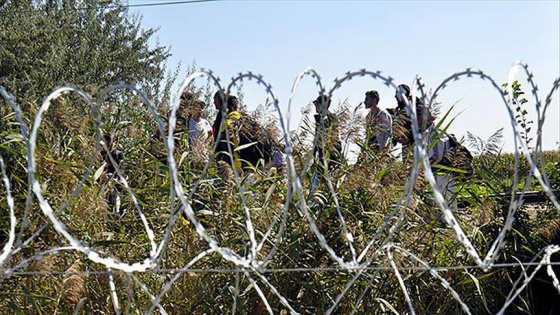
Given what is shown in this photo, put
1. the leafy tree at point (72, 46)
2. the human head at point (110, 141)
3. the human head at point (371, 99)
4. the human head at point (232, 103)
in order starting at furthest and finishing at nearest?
1. the leafy tree at point (72, 46)
2. the human head at point (232, 103)
3. the human head at point (371, 99)
4. the human head at point (110, 141)

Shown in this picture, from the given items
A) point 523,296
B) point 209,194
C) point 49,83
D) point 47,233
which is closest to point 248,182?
point 209,194

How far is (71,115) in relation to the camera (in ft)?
13.6

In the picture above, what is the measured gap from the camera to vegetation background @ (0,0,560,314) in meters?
3.76

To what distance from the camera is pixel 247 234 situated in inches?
151

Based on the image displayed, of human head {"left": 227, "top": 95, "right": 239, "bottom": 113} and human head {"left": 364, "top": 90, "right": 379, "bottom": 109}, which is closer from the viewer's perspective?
human head {"left": 364, "top": 90, "right": 379, "bottom": 109}

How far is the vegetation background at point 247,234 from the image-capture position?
3762mm

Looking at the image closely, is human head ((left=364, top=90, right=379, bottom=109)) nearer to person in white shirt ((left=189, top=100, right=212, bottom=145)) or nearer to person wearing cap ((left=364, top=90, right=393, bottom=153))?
person wearing cap ((left=364, top=90, right=393, bottom=153))

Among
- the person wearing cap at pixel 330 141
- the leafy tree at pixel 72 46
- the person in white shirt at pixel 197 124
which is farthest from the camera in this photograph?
the leafy tree at pixel 72 46

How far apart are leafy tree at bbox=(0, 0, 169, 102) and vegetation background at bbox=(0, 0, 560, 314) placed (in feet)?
49.8

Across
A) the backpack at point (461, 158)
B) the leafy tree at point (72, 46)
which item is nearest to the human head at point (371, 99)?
the backpack at point (461, 158)

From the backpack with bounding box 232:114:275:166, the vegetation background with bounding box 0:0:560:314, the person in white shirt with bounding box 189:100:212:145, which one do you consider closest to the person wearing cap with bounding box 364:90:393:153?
the vegetation background with bounding box 0:0:560:314

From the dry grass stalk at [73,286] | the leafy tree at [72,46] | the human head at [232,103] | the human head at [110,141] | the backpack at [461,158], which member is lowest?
the dry grass stalk at [73,286]

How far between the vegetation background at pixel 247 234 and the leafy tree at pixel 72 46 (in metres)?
15.2

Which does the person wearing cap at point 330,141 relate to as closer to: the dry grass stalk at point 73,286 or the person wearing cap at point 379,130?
the person wearing cap at point 379,130
